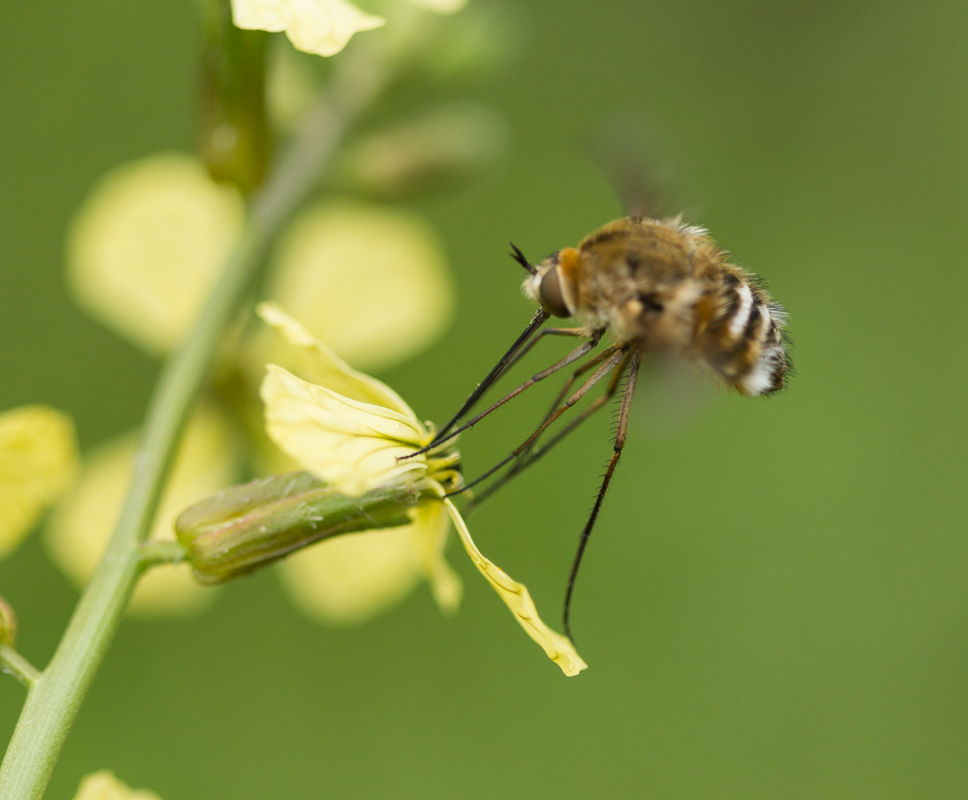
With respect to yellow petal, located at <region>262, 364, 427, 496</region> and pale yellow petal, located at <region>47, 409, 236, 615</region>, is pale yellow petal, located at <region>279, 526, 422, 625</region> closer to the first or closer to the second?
pale yellow petal, located at <region>47, 409, 236, 615</region>

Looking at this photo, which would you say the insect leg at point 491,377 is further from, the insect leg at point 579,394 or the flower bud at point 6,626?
the flower bud at point 6,626

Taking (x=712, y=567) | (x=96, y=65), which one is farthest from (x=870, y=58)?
(x=96, y=65)

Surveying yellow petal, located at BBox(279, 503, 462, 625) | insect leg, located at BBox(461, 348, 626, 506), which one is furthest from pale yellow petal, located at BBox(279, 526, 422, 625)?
insect leg, located at BBox(461, 348, 626, 506)

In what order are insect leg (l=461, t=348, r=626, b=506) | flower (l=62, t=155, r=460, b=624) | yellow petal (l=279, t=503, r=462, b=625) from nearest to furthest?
insect leg (l=461, t=348, r=626, b=506), yellow petal (l=279, t=503, r=462, b=625), flower (l=62, t=155, r=460, b=624)

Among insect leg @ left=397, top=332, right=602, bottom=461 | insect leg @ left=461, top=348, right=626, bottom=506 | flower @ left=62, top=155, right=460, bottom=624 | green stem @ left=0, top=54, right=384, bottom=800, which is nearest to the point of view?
green stem @ left=0, top=54, right=384, bottom=800

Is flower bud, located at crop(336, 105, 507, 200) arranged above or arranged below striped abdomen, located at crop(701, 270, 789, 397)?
above

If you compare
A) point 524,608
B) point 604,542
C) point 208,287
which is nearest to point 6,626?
point 524,608
